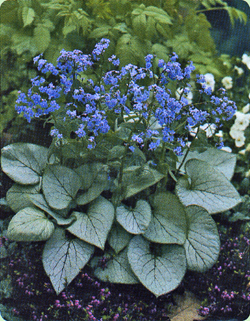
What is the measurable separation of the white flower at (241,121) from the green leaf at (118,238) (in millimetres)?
1733

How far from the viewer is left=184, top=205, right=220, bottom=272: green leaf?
2.59 meters

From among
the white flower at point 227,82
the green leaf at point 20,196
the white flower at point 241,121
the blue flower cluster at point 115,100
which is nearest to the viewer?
the blue flower cluster at point 115,100

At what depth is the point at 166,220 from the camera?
2607mm

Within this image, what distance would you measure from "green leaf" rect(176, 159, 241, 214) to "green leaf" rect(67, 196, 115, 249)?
19.6 inches

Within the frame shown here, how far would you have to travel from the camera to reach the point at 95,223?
8.26ft

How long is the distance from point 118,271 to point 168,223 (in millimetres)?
411

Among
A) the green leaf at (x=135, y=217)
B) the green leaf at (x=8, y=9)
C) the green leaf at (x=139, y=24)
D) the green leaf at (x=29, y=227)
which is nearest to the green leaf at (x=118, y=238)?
the green leaf at (x=135, y=217)

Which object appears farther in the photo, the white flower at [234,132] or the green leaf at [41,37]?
the white flower at [234,132]

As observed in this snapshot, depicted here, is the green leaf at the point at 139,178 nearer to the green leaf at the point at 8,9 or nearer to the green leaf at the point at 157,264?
the green leaf at the point at 157,264

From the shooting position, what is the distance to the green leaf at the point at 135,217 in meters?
2.47

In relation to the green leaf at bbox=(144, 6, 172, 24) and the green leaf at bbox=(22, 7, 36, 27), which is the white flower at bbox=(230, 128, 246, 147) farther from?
the green leaf at bbox=(22, 7, 36, 27)

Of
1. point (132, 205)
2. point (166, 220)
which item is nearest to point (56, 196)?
point (132, 205)

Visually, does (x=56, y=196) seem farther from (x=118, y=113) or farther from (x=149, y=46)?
(x=149, y=46)

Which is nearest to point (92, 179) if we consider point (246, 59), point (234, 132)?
point (234, 132)
